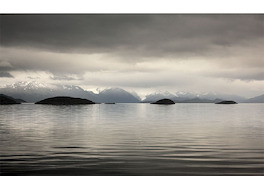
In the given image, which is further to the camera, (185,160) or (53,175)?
(185,160)

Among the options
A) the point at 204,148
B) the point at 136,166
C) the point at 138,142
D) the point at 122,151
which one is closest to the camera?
the point at 136,166

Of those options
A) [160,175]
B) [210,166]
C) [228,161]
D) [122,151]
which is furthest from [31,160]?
[228,161]

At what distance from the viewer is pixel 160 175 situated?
19250 mm

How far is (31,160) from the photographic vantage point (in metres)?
23.8

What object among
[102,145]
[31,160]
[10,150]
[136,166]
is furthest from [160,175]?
[10,150]

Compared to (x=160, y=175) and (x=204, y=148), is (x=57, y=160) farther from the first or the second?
(x=204, y=148)

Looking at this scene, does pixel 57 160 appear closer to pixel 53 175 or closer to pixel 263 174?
pixel 53 175

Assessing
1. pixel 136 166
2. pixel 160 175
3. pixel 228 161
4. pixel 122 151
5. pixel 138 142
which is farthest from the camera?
pixel 138 142

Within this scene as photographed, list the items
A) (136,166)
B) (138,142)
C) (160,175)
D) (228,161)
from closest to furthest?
(160,175)
(136,166)
(228,161)
(138,142)

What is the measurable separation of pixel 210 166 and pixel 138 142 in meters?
13.9

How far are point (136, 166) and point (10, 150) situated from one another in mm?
14878

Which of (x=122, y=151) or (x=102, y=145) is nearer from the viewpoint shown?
(x=122, y=151)

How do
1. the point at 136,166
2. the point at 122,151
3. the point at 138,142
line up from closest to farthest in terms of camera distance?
the point at 136,166, the point at 122,151, the point at 138,142

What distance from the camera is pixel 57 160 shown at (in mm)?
23938
